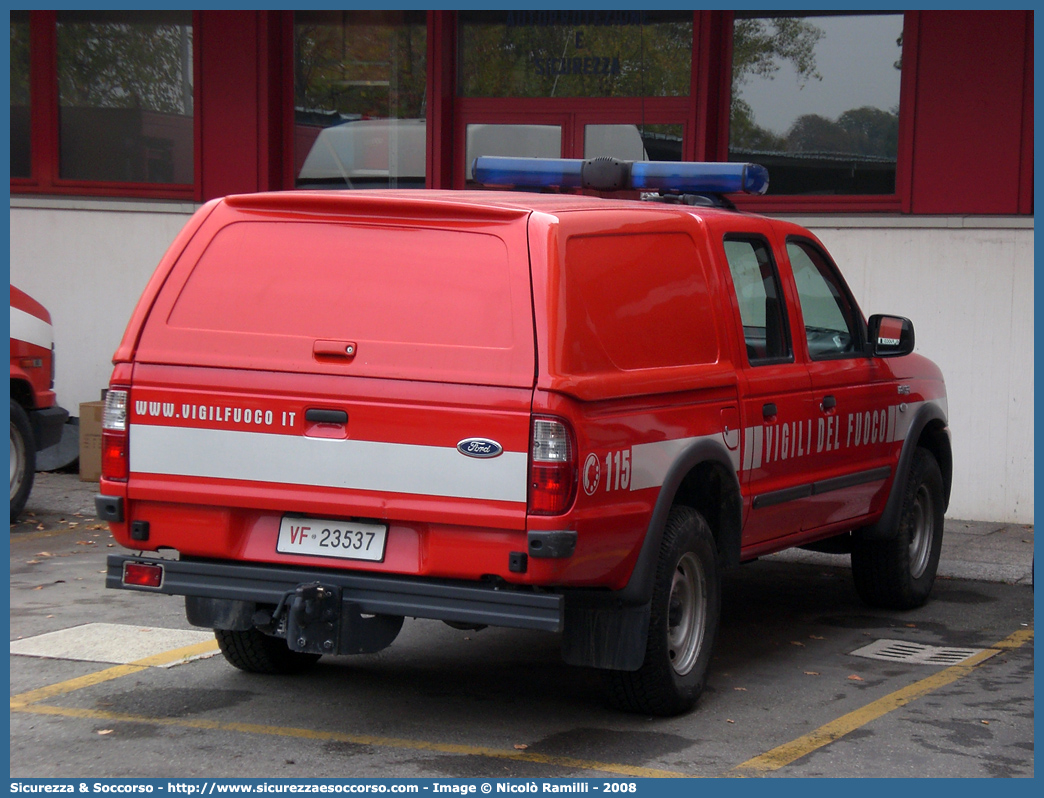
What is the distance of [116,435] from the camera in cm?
524

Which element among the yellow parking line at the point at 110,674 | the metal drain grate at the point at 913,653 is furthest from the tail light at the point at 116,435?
the metal drain grate at the point at 913,653

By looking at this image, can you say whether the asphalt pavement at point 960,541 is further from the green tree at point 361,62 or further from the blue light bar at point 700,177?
the green tree at point 361,62

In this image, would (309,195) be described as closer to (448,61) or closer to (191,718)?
(191,718)

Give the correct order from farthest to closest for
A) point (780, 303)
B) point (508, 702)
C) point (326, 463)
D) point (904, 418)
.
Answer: point (904, 418), point (780, 303), point (508, 702), point (326, 463)

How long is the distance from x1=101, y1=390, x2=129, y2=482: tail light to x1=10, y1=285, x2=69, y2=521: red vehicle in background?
5081 millimetres

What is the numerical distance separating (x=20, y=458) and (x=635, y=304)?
6269 millimetres

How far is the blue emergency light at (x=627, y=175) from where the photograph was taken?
6941 millimetres

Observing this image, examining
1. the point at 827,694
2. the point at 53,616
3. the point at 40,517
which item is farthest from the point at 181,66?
the point at 827,694

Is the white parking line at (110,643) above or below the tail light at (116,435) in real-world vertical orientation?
below

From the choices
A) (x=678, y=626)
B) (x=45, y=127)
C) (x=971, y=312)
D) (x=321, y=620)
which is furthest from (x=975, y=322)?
(x=45, y=127)

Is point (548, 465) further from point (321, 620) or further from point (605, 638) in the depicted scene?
point (321, 620)

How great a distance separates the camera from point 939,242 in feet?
35.6

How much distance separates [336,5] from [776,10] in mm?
3944

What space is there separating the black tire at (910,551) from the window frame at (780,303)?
1.53 m
